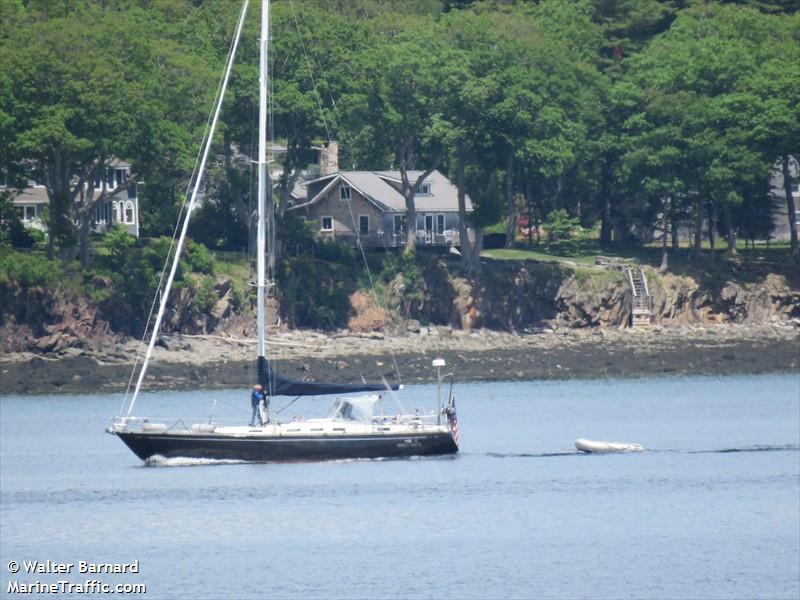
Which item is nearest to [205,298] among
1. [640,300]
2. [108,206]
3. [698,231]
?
[108,206]

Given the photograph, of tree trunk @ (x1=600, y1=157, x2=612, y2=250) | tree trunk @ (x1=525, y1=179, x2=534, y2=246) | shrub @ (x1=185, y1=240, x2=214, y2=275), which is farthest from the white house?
tree trunk @ (x1=600, y1=157, x2=612, y2=250)

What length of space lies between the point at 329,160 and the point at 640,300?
20.1 metres

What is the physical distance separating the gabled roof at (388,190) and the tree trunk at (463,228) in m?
5.43

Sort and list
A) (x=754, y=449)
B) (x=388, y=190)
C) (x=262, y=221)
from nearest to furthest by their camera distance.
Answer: (x=262, y=221) < (x=754, y=449) < (x=388, y=190)

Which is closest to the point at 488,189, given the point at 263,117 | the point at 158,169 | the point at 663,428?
the point at 158,169

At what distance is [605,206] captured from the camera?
336ft

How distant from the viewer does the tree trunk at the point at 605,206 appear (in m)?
102

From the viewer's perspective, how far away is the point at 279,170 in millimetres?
97000

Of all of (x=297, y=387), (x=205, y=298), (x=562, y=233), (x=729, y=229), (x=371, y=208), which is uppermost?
(x=371, y=208)

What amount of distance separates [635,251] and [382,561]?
64.9 metres

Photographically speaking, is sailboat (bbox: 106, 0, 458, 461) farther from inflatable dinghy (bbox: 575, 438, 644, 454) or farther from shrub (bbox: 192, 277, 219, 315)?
shrub (bbox: 192, 277, 219, 315)

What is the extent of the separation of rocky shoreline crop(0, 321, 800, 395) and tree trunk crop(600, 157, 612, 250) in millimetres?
13667

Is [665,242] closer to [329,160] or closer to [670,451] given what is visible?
[329,160]

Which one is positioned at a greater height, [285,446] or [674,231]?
[674,231]
